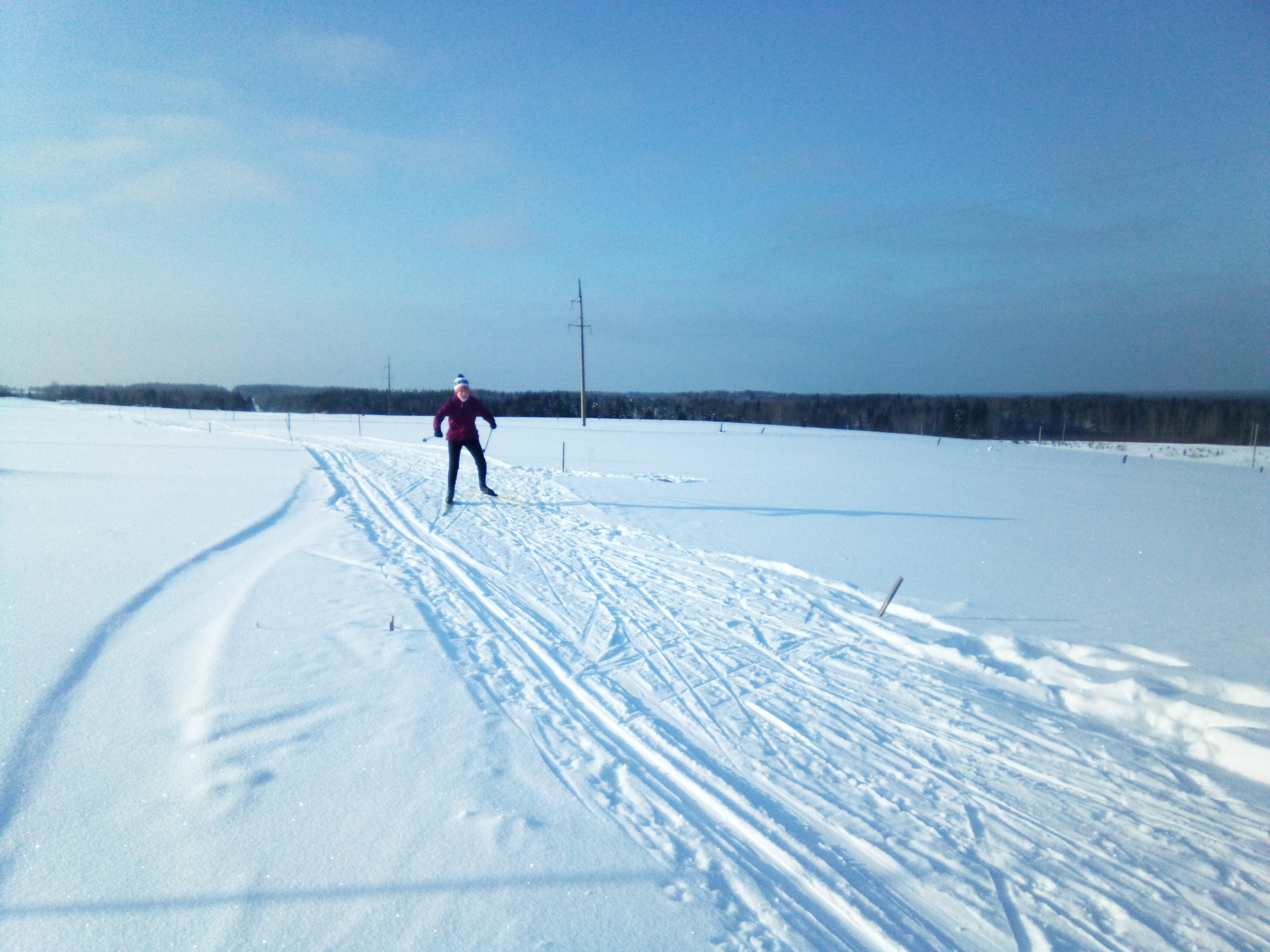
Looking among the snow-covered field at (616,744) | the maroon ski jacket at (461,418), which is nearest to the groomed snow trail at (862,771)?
the snow-covered field at (616,744)

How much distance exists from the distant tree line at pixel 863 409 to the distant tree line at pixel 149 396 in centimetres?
39

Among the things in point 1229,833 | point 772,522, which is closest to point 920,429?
point 772,522

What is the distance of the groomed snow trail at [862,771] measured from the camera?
2.60 metres

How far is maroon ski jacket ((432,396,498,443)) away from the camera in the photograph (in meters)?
10.8

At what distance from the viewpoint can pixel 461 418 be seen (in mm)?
10930

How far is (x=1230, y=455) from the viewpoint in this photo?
3850 cm

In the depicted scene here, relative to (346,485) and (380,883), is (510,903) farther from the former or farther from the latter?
(346,485)

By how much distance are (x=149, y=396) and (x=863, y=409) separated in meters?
107

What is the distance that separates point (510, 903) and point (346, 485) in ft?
42.1

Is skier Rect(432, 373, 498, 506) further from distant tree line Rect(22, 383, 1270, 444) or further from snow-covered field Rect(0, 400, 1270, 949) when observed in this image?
distant tree line Rect(22, 383, 1270, 444)

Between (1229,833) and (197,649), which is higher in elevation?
(197,649)

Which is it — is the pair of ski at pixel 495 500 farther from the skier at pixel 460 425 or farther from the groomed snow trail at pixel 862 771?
the groomed snow trail at pixel 862 771

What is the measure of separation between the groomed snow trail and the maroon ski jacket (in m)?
4.57

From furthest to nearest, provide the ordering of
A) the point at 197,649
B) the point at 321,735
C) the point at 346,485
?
the point at 346,485
the point at 197,649
the point at 321,735
